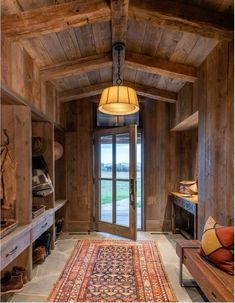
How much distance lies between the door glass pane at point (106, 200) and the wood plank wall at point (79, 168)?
0.24 metres

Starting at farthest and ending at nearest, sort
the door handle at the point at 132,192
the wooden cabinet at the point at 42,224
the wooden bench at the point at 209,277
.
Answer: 1. the door handle at the point at 132,192
2. the wooden cabinet at the point at 42,224
3. the wooden bench at the point at 209,277

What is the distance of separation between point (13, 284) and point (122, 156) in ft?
8.83

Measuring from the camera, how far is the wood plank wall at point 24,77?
2211 millimetres

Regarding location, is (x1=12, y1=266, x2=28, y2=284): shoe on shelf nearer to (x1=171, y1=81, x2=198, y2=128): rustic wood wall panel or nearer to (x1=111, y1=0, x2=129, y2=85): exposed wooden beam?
(x1=111, y1=0, x2=129, y2=85): exposed wooden beam

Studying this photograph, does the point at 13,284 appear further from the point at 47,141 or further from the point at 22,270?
the point at 47,141

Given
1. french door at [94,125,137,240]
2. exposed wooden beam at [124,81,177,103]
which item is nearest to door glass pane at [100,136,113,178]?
french door at [94,125,137,240]

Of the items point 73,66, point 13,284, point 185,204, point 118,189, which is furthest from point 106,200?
point 73,66

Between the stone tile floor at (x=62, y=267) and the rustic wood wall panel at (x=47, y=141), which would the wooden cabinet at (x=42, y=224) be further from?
the stone tile floor at (x=62, y=267)

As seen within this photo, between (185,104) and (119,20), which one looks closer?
(119,20)

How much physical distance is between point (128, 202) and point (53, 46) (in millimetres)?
2847

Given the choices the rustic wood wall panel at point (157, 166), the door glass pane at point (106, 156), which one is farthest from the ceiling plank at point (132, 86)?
the door glass pane at point (106, 156)

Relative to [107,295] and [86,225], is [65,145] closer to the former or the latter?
[86,225]

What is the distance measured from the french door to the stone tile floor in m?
0.29

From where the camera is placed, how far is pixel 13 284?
100 inches
